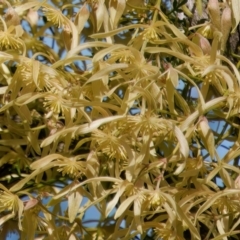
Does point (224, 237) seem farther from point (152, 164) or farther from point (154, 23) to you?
point (154, 23)

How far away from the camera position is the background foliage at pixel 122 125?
0.65 meters

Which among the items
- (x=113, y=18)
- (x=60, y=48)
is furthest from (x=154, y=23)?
(x=60, y=48)

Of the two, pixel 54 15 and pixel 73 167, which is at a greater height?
pixel 54 15

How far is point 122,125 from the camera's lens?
648 mm

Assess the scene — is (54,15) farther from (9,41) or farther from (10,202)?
(10,202)

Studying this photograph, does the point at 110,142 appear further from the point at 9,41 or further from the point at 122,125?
the point at 9,41

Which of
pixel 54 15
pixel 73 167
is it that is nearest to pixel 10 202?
pixel 73 167

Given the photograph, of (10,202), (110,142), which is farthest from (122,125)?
(10,202)

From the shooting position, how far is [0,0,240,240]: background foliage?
652 millimetres

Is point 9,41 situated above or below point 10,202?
above

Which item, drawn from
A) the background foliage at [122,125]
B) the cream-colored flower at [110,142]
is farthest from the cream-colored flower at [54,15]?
the cream-colored flower at [110,142]

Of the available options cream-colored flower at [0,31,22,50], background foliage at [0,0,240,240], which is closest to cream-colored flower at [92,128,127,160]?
background foliage at [0,0,240,240]

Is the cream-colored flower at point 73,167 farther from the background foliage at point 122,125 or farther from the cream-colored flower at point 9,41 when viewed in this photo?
the cream-colored flower at point 9,41

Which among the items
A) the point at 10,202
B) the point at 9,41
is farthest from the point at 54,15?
the point at 10,202
